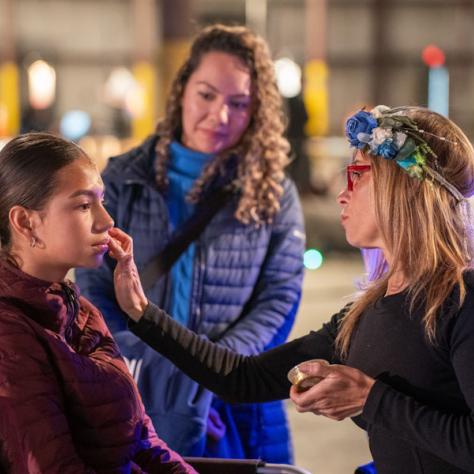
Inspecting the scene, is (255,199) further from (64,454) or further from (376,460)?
(64,454)

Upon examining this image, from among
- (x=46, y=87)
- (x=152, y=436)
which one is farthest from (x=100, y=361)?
(x=46, y=87)

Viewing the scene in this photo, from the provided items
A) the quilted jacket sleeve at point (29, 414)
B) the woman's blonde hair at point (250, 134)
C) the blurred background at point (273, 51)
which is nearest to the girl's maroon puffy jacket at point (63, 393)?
the quilted jacket sleeve at point (29, 414)

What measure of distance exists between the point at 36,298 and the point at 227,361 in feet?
2.24

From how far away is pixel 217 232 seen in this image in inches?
119

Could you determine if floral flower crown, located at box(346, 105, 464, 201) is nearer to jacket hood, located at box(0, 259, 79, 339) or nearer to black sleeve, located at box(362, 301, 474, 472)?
black sleeve, located at box(362, 301, 474, 472)

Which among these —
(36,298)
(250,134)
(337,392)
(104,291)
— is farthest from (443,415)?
(250,134)

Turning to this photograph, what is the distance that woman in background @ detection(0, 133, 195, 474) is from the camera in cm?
179

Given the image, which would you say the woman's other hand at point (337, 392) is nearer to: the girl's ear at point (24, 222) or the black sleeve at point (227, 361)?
the black sleeve at point (227, 361)

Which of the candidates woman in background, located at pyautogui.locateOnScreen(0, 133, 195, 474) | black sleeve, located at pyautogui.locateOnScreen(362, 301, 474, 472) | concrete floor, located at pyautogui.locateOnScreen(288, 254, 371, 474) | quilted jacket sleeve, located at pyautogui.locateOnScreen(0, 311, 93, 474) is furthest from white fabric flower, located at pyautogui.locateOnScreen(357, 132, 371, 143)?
concrete floor, located at pyautogui.locateOnScreen(288, 254, 371, 474)

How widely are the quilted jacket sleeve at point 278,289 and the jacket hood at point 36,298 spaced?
1.01 m

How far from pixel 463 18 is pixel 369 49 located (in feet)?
9.41

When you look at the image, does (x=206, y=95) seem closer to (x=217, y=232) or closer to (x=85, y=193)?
(x=217, y=232)

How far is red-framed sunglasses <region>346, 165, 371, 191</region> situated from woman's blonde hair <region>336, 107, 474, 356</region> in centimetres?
4

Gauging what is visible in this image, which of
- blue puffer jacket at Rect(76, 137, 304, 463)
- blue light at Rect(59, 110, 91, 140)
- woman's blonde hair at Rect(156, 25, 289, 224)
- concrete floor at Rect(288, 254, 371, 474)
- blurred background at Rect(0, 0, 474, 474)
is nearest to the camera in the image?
blue puffer jacket at Rect(76, 137, 304, 463)
